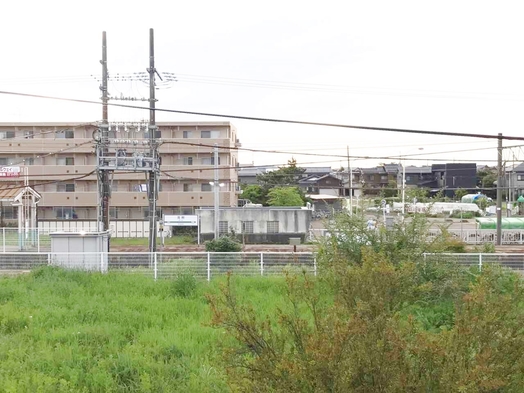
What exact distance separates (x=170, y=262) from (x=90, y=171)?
73.0 feet

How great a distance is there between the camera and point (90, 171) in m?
34.1

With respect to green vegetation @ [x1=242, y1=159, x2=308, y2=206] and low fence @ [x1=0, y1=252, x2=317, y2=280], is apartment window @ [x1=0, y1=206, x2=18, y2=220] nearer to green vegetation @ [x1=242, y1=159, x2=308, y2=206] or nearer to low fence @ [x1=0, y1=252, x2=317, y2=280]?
green vegetation @ [x1=242, y1=159, x2=308, y2=206]

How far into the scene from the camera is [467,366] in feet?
10.8

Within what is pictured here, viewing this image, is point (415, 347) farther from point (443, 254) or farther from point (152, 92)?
point (152, 92)

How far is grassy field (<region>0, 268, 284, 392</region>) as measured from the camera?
6664mm

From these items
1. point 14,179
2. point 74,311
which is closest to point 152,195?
point 74,311

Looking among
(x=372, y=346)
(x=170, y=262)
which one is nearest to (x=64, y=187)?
(x=170, y=262)

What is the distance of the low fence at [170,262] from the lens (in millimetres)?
13711

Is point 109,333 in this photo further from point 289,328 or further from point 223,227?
point 223,227

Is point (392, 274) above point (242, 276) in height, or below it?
above

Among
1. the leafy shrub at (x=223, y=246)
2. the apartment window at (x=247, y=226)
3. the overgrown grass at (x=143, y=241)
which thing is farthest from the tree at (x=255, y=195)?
the leafy shrub at (x=223, y=246)

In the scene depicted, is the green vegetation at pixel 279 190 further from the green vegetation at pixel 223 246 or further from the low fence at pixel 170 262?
the low fence at pixel 170 262

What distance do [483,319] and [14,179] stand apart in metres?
30.7

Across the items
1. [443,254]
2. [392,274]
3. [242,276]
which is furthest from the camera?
[242,276]
